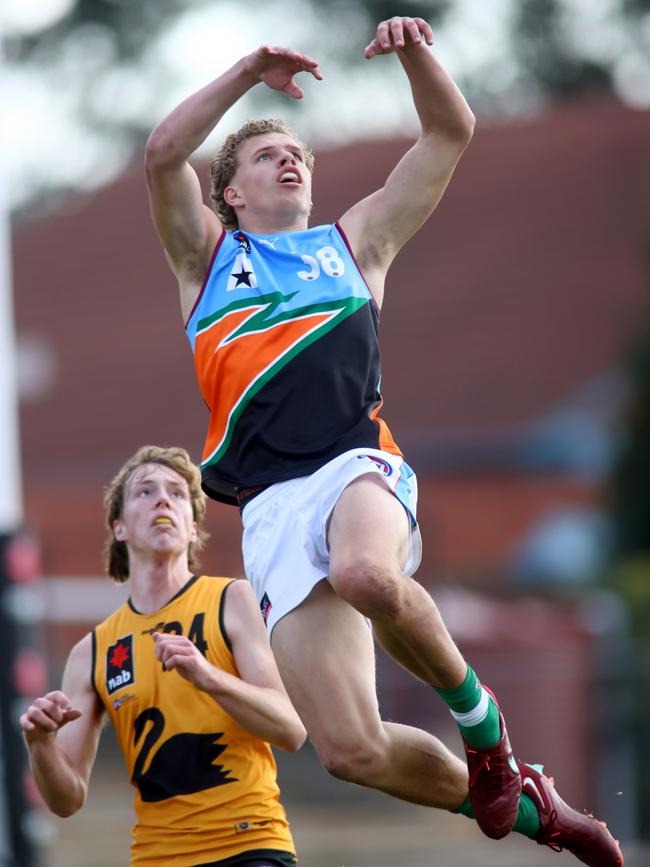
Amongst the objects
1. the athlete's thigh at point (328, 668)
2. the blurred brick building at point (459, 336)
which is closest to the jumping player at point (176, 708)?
the athlete's thigh at point (328, 668)

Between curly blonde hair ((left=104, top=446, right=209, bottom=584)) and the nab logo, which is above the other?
curly blonde hair ((left=104, top=446, right=209, bottom=584))

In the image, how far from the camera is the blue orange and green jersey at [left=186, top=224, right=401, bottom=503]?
5.12 meters

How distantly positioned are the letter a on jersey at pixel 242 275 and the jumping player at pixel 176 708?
820 millimetres

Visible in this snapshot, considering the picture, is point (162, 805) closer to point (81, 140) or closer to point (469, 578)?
point (469, 578)

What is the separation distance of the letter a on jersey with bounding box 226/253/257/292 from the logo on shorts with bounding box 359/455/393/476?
69cm

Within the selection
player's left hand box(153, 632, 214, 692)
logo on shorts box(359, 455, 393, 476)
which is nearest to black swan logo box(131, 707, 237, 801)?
player's left hand box(153, 632, 214, 692)

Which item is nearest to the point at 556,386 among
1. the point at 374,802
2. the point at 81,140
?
the point at 374,802

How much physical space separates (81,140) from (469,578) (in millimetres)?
17029

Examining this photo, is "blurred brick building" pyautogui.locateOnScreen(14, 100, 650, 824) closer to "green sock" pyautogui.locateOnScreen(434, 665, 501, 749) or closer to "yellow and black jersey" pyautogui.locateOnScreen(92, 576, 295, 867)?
"yellow and black jersey" pyautogui.locateOnScreen(92, 576, 295, 867)

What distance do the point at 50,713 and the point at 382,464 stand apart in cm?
130

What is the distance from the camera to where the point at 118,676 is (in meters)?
5.47

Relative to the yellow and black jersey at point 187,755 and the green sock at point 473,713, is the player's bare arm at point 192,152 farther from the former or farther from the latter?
the green sock at point 473,713

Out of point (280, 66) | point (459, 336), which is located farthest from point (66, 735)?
point (459, 336)

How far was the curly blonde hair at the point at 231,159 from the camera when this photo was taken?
18.2 feet
